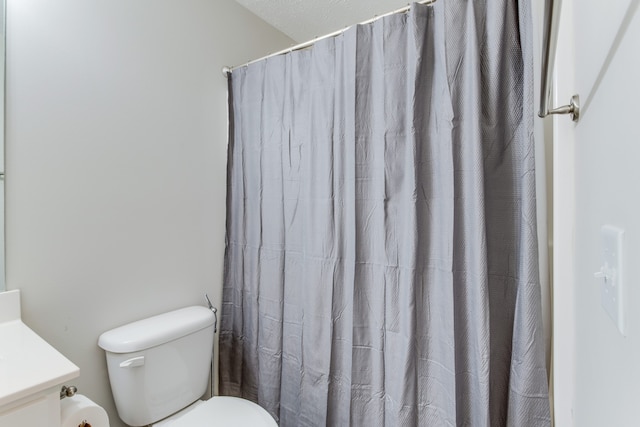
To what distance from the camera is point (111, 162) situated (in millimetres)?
1230

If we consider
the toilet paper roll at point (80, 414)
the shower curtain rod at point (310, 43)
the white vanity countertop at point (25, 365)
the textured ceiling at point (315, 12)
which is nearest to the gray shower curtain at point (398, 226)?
the shower curtain rod at point (310, 43)

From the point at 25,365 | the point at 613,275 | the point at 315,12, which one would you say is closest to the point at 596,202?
the point at 613,275

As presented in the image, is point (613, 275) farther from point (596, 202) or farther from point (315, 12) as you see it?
point (315, 12)

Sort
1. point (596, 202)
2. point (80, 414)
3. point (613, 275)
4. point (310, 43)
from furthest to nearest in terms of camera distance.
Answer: point (310, 43) < point (80, 414) < point (596, 202) < point (613, 275)

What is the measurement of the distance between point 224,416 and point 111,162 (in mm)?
1112

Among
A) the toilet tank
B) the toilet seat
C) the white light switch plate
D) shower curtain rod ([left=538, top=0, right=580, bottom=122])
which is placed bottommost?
the toilet seat

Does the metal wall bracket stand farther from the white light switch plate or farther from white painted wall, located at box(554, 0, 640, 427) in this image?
the white light switch plate

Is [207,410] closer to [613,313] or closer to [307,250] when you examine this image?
[307,250]

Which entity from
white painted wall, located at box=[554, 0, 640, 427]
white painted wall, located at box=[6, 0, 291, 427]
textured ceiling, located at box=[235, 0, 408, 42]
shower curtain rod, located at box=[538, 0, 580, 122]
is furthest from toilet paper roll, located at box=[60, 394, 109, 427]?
textured ceiling, located at box=[235, 0, 408, 42]

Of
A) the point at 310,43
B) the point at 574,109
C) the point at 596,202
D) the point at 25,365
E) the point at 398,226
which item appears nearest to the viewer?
the point at 596,202

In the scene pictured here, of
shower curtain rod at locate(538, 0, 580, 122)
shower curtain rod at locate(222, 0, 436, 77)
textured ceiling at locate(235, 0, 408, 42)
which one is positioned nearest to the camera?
shower curtain rod at locate(538, 0, 580, 122)

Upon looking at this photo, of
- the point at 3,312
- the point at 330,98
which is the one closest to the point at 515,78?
the point at 330,98

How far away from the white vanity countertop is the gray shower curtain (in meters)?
0.85

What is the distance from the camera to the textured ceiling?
1.59 meters
